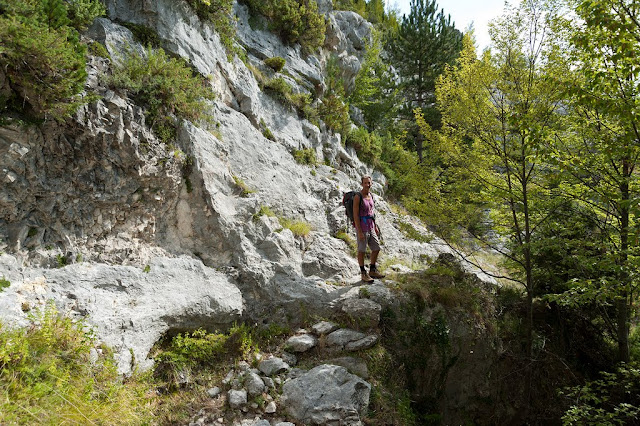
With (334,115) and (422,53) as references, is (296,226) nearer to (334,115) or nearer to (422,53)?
(334,115)

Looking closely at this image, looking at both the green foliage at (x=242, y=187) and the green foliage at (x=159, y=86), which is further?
the green foliage at (x=242, y=187)

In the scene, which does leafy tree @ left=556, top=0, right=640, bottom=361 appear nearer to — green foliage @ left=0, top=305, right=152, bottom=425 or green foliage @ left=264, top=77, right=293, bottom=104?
green foliage @ left=0, top=305, right=152, bottom=425

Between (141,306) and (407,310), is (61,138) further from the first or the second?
(407,310)

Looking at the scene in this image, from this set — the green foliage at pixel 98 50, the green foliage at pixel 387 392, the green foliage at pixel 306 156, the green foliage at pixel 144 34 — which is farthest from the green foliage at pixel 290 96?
the green foliage at pixel 387 392

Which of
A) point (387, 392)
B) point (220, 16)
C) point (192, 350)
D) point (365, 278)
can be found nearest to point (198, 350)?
point (192, 350)

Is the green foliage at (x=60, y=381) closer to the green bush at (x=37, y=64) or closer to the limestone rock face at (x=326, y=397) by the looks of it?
the limestone rock face at (x=326, y=397)

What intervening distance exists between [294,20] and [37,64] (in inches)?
461

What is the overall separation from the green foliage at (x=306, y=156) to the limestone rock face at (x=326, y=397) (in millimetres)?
6911

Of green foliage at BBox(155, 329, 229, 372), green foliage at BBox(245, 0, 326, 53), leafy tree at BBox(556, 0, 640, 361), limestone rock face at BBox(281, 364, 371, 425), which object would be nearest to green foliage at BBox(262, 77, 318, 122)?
green foliage at BBox(245, 0, 326, 53)

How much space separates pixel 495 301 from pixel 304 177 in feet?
19.8

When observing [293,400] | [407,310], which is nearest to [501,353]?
[407,310]

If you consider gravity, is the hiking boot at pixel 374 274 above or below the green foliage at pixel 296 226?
below

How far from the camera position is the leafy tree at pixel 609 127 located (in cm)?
433

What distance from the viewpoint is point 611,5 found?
14.4 feet
